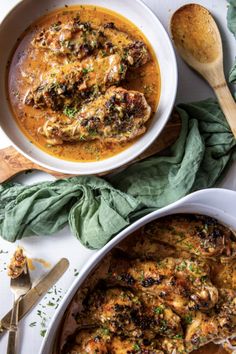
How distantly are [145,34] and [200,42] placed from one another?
35 centimetres

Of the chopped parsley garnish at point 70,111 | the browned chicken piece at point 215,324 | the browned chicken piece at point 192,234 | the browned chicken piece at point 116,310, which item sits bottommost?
the browned chicken piece at point 215,324

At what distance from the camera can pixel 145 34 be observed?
324cm

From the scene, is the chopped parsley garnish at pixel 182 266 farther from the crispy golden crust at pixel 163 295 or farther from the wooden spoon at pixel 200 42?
the wooden spoon at pixel 200 42

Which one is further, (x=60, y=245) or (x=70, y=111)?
(x=60, y=245)

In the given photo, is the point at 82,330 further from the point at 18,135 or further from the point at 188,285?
the point at 18,135

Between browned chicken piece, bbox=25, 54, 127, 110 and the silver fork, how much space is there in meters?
0.98

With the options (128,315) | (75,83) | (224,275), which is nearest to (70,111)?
(75,83)

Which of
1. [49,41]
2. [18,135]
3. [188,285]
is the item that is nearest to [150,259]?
[188,285]

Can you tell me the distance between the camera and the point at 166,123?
124 inches

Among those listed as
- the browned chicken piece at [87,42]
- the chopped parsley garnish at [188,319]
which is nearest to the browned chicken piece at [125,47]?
the browned chicken piece at [87,42]

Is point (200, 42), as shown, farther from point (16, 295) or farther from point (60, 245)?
point (16, 295)

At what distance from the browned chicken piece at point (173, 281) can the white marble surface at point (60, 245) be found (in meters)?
0.36

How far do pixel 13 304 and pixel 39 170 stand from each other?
805 mm

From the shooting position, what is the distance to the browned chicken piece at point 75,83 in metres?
3.11
